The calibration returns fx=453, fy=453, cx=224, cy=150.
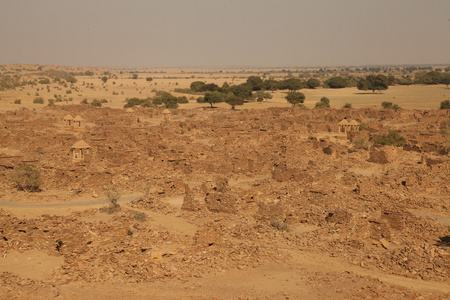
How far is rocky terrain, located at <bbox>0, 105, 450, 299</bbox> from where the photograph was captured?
41.3ft

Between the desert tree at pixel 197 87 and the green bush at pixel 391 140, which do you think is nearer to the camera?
the green bush at pixel 391 140

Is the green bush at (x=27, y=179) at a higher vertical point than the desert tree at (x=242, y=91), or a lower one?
lower

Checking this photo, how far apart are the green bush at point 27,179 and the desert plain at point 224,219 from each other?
1.02ft

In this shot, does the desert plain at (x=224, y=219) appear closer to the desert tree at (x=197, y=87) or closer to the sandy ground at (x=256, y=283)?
the sandy ground at (x=256, y=283)

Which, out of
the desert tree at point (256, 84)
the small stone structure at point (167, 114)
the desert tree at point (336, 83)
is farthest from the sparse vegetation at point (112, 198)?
the desert tree at point (336, 83)

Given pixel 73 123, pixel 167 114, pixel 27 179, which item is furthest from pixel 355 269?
pixel 167 114

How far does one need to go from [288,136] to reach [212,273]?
84.5 ft

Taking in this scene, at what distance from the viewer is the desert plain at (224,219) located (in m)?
12.5

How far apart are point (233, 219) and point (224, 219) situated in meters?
0.36

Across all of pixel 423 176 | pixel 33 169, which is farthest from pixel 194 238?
pixel 423 176

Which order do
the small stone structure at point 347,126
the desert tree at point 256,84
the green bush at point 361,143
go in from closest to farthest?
the green bush at point 361,143, the small stone structure at point 347,126, the desert tree at point 256,84

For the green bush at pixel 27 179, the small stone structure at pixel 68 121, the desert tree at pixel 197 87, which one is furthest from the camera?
the desert tree at pixel 197 87

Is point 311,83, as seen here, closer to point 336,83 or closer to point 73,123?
point 336,83

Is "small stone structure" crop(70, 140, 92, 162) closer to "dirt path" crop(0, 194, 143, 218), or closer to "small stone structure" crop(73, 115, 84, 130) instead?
"dirt path" crop(0, 194, 143, 218)
